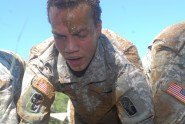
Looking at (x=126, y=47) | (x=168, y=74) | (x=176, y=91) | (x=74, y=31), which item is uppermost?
(x=74, y=31)

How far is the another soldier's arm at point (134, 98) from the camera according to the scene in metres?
3.19

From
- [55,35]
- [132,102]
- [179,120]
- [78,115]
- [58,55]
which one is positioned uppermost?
[55,35]

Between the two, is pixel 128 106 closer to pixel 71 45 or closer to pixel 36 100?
pixel 71 45

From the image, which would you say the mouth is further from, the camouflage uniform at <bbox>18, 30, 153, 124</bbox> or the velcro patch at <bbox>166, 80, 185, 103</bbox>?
the velcro patch at <bbox>166, 80, 185, 103</bbox>

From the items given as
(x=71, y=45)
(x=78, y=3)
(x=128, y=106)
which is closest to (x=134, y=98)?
(x=128, y=106)

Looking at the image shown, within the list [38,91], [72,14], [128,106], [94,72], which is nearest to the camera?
[72,14]

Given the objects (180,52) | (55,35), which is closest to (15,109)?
(55,35)

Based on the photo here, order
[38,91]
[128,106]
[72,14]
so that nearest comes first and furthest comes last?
[72,14] → [128,106] → [38,91]

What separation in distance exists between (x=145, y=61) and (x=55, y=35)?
46.9 inches

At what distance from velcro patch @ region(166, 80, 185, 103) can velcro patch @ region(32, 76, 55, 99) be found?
1.16 metres

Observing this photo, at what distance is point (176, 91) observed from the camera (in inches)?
136

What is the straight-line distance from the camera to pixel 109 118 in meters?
3.89

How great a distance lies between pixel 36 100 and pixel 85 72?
555 mm

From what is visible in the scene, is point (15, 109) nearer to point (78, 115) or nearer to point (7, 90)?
point (7, 90)
